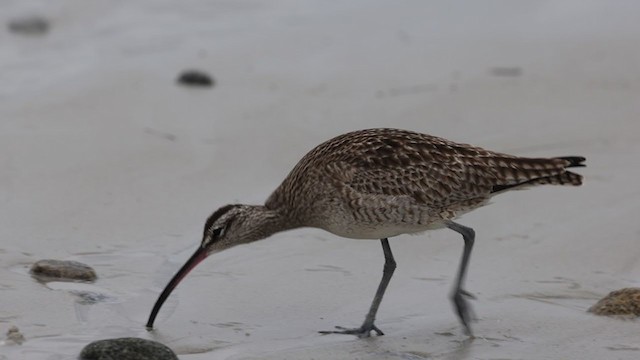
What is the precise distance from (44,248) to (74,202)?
0.95 metres

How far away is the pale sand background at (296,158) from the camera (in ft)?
25.8

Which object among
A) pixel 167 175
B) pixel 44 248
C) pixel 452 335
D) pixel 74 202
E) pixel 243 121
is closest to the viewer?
pixel 452 335

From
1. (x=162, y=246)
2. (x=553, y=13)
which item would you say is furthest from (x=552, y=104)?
(x=162, y=246)

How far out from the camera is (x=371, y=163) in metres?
8.12

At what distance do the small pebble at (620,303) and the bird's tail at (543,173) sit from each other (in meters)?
0.66

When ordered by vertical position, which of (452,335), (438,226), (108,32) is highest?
(108,32)

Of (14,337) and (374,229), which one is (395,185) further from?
(14,337)

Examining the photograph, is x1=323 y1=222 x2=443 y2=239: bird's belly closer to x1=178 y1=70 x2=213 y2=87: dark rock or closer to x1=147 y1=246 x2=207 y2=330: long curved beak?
x1=147 y1=246 x2=207 y2=330: long curved beak

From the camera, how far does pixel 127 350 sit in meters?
6.89

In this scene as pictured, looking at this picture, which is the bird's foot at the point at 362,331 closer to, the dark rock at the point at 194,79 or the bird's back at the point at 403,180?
the bird's back at the point at 403,180

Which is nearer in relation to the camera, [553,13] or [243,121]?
[243,121]

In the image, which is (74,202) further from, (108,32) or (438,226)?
(108,32)

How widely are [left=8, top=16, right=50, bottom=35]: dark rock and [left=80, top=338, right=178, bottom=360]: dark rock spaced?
26.0 ft

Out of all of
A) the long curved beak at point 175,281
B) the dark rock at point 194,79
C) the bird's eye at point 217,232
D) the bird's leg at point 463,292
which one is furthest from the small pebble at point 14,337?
the dark rock at point 194,79
